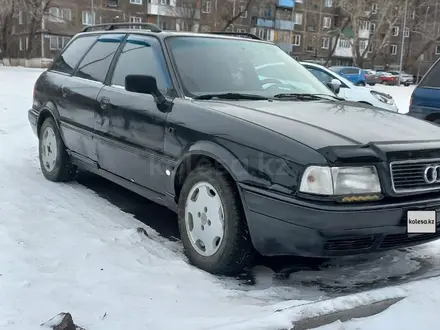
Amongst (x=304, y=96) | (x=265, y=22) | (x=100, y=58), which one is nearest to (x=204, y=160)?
(x=304, y=96)

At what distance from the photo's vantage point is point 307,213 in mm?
2996

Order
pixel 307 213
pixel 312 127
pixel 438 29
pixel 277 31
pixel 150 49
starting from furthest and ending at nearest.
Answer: pixel 277 31
pixel 438 29
pixel 150 49
pixel 312 127
pixel 307 213

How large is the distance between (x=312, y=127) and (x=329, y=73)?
9440 mm

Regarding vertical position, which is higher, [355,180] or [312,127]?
[312,127]

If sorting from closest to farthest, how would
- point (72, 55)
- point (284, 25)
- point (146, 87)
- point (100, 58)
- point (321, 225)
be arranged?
point (321, 225) → point (146, 87) → point (100, 58) → point (72, 55) → point (284, 25)

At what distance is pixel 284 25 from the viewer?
63594 millimetres

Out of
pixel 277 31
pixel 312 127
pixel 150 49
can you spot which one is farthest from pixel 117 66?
pixel 277 31

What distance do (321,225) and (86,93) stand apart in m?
3.01

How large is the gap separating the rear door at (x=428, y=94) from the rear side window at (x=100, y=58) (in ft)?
15.0

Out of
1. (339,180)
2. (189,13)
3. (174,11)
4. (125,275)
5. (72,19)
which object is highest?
(174,11)

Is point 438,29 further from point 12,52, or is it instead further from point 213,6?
point 12,52

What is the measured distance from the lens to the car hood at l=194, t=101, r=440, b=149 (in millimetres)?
3193

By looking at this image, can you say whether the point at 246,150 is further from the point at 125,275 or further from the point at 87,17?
the point at 87,17

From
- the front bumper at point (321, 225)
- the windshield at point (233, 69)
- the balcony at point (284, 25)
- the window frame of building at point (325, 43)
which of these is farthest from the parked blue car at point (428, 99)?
the window frame of building at point (325, 43)
